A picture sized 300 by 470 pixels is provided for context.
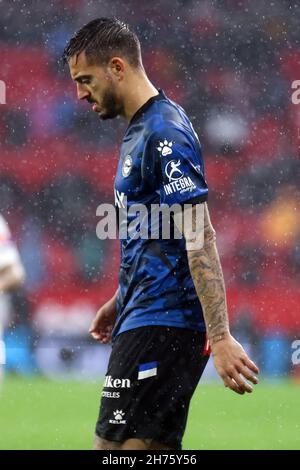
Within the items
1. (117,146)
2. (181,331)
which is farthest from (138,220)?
(117,146)

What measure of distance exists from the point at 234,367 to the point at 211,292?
0.76 ft

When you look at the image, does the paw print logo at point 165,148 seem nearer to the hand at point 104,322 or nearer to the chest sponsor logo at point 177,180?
the chest sponsor logo at point 177,180

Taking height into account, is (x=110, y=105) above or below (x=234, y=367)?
above

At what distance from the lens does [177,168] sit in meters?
2.80

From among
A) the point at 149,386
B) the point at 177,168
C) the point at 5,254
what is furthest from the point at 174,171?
the point at 5,254

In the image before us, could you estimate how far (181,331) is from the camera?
289 cm

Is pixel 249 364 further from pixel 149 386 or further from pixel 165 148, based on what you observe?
pixel 165 148

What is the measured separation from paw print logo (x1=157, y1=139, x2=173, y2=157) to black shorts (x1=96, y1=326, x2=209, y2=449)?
0.49 m

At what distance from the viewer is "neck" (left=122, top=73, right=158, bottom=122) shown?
3.00m

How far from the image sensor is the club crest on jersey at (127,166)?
296 centimetres

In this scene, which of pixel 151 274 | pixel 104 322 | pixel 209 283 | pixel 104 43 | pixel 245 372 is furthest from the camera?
pixel 104 322

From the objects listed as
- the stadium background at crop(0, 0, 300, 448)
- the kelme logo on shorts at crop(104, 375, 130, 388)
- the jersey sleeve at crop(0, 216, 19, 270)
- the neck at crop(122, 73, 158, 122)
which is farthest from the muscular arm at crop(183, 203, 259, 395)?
the stadium background at crop(0, 0, 300, 448)
